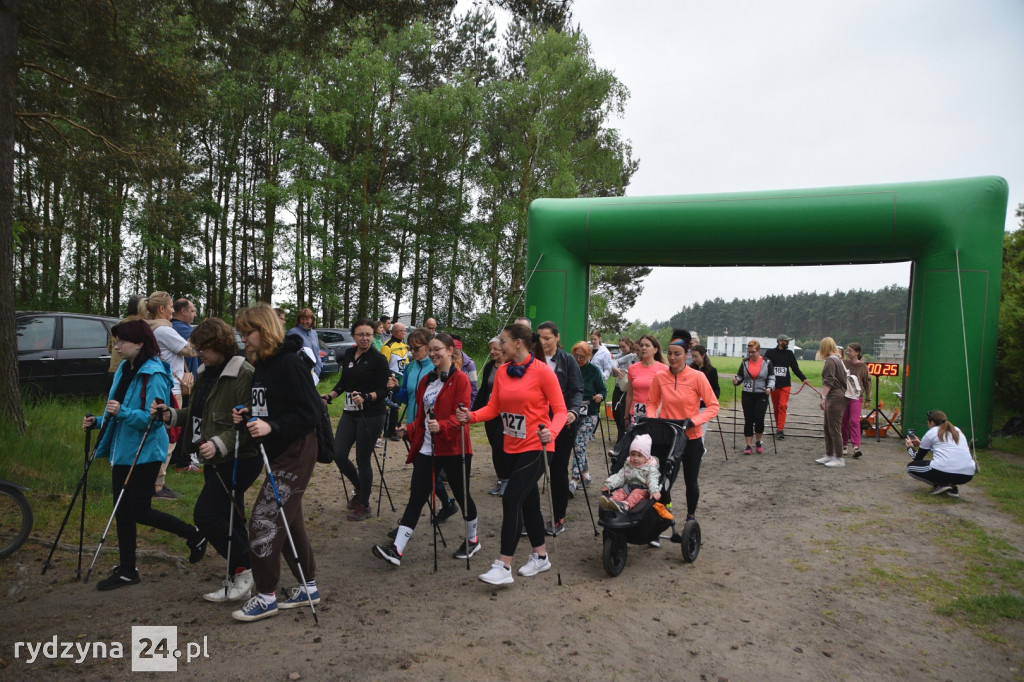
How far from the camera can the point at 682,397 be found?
5938 mm

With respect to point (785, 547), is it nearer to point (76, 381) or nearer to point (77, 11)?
point (76, 381)

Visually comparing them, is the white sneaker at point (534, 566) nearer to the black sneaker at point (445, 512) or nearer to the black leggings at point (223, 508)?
the black sneaker at point (445, 512)

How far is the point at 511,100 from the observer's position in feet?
83.4

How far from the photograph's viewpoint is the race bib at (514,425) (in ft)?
15.8

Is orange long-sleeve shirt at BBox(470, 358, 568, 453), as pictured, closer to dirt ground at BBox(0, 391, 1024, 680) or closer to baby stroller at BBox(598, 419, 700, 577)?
baby stroller at BBox(598, 419, 700, 577)

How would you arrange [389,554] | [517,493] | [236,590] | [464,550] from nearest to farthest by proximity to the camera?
1. [236,590]
2. [517,493]
3. [389,554]
4. [464,550]

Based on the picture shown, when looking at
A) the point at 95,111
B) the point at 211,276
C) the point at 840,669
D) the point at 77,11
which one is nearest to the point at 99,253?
the point at 211,276

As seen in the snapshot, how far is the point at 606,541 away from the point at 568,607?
0.78 m

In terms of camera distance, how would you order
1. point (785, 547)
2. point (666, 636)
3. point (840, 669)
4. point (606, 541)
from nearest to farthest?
point (840, 669) < point (666, 636) < point (606, 541) < point (785, 547)

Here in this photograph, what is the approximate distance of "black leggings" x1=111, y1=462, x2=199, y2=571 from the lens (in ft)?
14.8

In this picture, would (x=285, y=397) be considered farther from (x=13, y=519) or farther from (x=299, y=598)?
(x=13, y=519)

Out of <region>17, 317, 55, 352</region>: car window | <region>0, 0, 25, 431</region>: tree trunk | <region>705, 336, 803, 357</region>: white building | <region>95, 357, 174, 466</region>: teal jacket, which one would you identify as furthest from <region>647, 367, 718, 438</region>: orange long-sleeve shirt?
<region>17, 317, 55, 352</region>: car window

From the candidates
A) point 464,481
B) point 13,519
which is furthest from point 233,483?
point 13,519

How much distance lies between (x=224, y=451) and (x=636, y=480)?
315 cm
